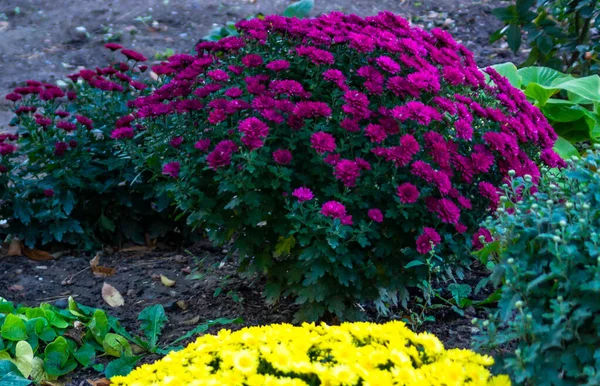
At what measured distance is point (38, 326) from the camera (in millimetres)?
3053

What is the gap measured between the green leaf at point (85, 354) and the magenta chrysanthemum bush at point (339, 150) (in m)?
0.67

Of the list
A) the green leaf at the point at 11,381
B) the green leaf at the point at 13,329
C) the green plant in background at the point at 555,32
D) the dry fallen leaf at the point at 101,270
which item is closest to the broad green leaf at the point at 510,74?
the green plant in background at the point at 555,32

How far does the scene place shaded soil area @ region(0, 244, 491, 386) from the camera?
3342mm

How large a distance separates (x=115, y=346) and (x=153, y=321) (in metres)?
0.22

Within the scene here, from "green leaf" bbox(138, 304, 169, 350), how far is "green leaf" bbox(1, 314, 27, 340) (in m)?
0.50

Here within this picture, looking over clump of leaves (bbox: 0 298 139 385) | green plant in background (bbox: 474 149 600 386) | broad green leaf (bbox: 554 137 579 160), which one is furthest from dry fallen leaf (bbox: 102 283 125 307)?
broad green leaf (bbox: 554 137 579 160)

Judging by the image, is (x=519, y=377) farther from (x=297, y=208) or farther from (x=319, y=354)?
(x=297, y=208)

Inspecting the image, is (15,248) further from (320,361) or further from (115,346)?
(320,361)

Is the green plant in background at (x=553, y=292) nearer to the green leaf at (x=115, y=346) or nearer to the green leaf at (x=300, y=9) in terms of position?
the green leaf at (x=115, y=346)

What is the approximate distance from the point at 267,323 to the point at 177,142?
87 centimetres

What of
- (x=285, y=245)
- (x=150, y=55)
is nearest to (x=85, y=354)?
(x=285, y=245)

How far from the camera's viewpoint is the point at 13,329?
2.99 m

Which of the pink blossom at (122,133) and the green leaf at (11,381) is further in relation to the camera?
the pink blossom at (122,133)

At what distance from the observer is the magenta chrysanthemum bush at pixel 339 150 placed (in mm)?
2832
